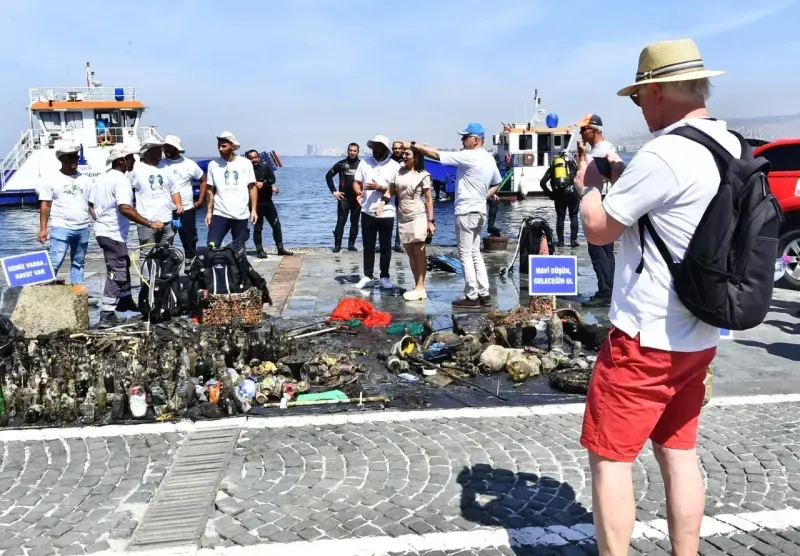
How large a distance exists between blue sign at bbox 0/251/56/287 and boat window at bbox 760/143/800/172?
30.2 feet

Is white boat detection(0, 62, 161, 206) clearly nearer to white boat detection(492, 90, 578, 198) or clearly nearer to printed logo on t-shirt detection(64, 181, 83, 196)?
white boat detection(492, 90, 578, 198)

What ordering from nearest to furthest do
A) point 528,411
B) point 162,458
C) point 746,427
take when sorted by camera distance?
point 162,458
point 746,427
point 528,411

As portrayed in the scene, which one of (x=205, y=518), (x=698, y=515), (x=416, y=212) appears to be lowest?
(x=205, y=518)

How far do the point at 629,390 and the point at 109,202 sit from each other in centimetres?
727

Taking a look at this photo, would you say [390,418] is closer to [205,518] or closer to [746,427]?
[205,518]

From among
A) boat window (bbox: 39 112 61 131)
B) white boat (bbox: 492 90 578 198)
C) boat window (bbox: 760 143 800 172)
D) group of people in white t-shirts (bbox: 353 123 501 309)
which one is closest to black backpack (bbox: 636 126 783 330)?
group of people in white t-shirts (bbox: 353 123 501 309)

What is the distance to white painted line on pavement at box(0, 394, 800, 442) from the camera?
4.92 m

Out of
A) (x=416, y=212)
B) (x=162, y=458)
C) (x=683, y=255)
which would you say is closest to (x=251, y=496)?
(x=162, y=458)

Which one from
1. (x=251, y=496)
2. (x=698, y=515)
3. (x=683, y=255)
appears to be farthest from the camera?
(x=251, y=496)

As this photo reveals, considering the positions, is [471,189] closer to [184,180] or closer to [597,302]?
[597,302]

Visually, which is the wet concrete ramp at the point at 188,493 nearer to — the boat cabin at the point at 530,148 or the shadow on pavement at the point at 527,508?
the shadow on pavement at the point at 527,508

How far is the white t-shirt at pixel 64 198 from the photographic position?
844cm

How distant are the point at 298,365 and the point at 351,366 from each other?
0.45 meters

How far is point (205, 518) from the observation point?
147 inches
